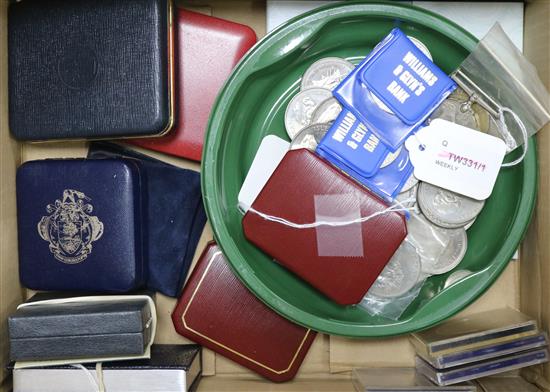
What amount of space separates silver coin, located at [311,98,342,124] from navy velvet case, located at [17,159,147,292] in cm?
A: 35

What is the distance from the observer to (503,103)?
40.5 inches

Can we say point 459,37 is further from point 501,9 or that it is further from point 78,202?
point 78,202

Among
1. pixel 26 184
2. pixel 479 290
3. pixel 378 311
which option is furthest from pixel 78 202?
pixel 479 290

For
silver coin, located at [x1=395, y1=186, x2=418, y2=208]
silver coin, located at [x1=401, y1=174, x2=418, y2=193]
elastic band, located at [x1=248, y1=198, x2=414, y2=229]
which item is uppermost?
silver coin, located at [x1=401, y1=174, x2=418, y2=193]

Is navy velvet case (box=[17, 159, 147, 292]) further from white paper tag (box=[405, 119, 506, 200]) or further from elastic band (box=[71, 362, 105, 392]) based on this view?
white paper tag (box=[405, 119, 506, 200])

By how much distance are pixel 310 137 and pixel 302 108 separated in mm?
63

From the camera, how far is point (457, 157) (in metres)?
1.02

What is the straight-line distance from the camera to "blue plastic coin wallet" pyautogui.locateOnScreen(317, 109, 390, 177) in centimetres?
102

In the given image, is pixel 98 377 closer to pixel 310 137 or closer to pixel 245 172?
pixel 245 172

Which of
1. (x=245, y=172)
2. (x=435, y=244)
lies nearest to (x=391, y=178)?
(x=435, y=244)

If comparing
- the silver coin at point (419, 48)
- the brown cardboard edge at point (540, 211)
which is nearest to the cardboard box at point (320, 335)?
the brown cardboard edge at point (540, 211)

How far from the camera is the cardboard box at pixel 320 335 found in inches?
42.8

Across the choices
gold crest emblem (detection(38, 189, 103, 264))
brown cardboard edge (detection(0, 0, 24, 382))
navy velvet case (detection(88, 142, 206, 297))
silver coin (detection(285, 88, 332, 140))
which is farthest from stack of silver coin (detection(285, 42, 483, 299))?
brown cardboard edge (detection(0, 0, 24, 382))

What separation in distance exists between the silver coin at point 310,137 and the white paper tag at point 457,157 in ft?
0.51
